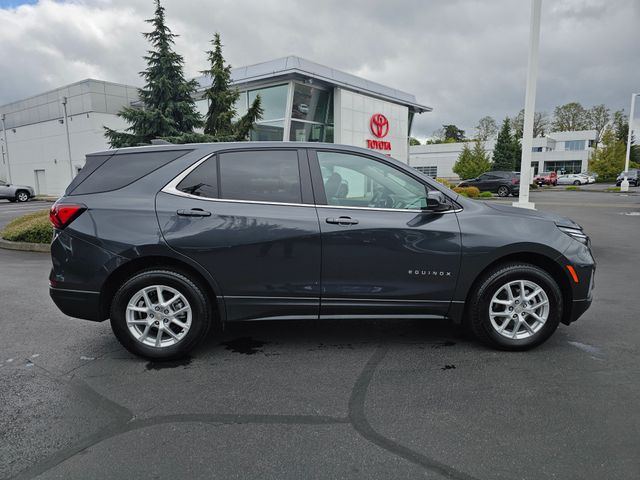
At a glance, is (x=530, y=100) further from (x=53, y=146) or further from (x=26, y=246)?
(x=53, y=146)

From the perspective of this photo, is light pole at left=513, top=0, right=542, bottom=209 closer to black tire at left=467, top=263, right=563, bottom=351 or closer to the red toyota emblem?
black tire at left=467, top=263, right=563, bottom=351

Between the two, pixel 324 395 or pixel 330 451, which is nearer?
pixel 330 451

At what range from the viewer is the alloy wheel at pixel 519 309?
3.80 meters

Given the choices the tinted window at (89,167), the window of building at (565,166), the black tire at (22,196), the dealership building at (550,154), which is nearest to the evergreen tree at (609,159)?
the dealership building at (550,154)

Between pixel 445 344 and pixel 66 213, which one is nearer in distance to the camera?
pixel 66 213

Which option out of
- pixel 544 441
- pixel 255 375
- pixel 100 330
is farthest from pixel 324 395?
pixel 100 330

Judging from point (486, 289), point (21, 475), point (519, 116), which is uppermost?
point (519, 116)

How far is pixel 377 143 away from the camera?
24734mm

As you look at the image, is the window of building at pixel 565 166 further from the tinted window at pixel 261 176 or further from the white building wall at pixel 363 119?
the tinted window at pixel 261 176

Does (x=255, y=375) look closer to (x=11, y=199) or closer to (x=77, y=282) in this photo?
(x=77, y=282)

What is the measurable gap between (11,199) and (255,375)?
31112 mm

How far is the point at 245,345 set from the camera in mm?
4125

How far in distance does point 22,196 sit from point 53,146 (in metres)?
5.26

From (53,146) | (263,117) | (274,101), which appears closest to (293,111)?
(274,101)
